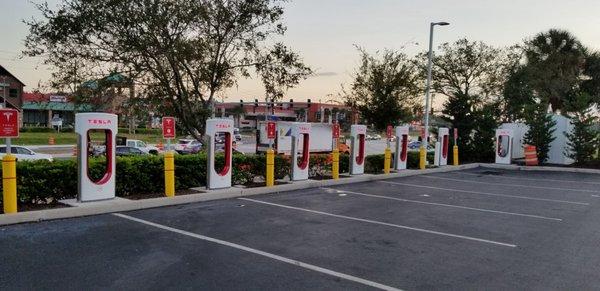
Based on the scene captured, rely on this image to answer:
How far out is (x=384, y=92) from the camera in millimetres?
26453

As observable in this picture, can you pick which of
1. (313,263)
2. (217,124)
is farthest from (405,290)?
(217,124)

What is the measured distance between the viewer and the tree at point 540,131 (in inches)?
977

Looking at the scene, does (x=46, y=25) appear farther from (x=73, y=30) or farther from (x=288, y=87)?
(x=288, y=87)

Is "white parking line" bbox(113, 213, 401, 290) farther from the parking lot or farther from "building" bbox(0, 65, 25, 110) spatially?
"building" bbox(0, 65, 25, 110)

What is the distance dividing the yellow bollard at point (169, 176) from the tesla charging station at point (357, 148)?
288 inches

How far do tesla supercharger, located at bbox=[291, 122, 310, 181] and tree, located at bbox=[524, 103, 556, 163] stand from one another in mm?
15097

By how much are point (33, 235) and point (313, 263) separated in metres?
4.38

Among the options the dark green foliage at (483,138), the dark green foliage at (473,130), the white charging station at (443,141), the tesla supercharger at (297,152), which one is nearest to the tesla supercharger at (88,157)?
the tesla supercharger at (297,152)

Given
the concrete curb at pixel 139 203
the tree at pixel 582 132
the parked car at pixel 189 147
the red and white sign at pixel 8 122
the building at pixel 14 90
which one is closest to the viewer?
the red and white sign at pixel 8 122

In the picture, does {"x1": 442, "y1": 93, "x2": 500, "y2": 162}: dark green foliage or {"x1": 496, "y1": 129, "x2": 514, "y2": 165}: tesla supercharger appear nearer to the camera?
{"x1": 496, "y1": 129, "x2": 514, "y2": 165}: tesla supercharger

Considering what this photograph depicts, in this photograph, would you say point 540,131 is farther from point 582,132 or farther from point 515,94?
point 515,94

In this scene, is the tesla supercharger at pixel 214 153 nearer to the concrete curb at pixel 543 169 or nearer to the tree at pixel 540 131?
the concrete curb at pixel 543 169

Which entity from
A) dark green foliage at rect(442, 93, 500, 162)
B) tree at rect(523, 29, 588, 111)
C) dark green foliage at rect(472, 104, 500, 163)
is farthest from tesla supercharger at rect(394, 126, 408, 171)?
tree at rect(523, 29, 588, 111)

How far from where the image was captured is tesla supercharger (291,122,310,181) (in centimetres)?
1469
